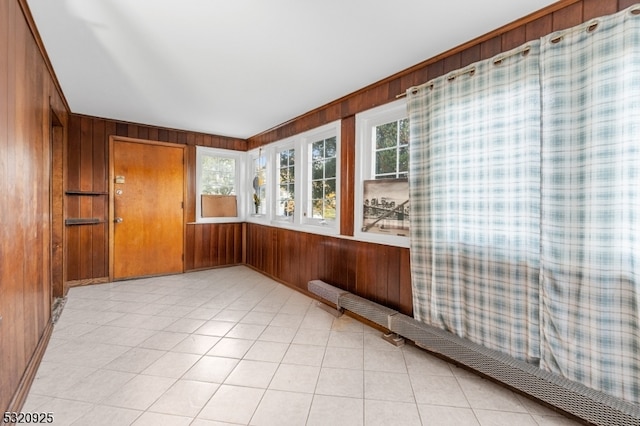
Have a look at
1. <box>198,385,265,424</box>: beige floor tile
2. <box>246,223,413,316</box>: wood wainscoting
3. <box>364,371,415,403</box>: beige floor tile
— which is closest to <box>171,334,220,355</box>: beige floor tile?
<box>198,385,265,424</box>: beige floor tile

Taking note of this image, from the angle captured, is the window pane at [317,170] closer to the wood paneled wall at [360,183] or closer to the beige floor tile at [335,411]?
the wood paneled wall at [360,183]

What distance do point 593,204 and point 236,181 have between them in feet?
16.4

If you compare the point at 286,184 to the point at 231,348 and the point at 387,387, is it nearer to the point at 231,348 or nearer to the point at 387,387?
the point at 231,348

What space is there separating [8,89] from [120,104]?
88.9 inches

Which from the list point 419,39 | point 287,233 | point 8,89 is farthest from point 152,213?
point 419,39

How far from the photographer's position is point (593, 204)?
1476 millimetres

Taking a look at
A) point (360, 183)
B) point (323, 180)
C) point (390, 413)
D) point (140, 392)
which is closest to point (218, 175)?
point (323, 180)

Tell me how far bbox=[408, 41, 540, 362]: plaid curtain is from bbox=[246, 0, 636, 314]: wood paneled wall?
19 cm

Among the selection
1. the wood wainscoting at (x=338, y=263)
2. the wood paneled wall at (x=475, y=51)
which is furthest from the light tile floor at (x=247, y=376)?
the wood paneled wall at (x=475, y=51)

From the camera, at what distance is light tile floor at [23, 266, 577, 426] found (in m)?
1.63

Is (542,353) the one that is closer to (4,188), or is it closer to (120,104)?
(4,188)

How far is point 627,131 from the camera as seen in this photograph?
Answer: 1388 mm

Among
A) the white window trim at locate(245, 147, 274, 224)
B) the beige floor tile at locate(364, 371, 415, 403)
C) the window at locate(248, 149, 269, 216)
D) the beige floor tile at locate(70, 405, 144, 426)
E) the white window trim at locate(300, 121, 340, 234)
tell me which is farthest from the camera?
the window at locate(248, 149, 269, 216)

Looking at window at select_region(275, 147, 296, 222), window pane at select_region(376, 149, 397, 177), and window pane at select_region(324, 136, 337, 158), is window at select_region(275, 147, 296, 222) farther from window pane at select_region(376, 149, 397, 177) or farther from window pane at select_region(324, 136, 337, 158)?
window pane at select_region(376, 149, 397, 177)
